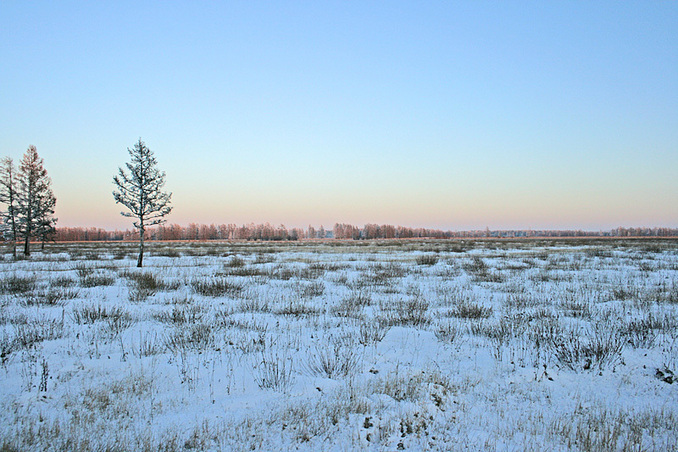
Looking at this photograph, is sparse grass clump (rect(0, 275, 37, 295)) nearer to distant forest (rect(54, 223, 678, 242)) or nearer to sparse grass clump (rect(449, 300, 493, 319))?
sparse grass clump (rect(449, 300, 493, 319))

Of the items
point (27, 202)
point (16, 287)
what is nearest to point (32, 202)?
point (27, 202)

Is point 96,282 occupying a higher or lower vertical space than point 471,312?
higher

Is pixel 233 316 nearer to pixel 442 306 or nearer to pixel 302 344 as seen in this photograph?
pixel 302 344

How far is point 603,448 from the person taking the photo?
294 cm

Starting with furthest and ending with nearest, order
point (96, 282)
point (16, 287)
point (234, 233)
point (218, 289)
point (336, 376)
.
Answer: point (234, 233)
point (96, 282)
point (218, 289)
point (16, 287)
point (336, 376)

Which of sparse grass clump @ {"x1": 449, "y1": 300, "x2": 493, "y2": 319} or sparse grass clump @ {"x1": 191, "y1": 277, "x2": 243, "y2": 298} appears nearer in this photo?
sparse grass clump @ {"x1": 449, "y1": 300, "x2": 493, "y2": 319}

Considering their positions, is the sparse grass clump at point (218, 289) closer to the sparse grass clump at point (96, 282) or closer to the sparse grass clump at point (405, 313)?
the sparse grass clump at point (96, 282)

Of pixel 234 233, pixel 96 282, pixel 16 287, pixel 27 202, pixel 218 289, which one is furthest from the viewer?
pixel 234 233

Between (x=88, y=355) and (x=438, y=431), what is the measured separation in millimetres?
5220

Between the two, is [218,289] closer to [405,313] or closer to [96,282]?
[96,282]

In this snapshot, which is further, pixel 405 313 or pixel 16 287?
pixel 16 287

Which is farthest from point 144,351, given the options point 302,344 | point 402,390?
point 402,390

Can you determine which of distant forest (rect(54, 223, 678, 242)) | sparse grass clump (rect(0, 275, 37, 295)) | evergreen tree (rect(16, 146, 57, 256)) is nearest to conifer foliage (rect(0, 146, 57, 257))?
evergreen tree (rect(16, 146, 57, 256))

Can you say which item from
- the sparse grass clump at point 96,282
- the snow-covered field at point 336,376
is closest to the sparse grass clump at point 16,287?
the sparse grass clump at point 96,282
